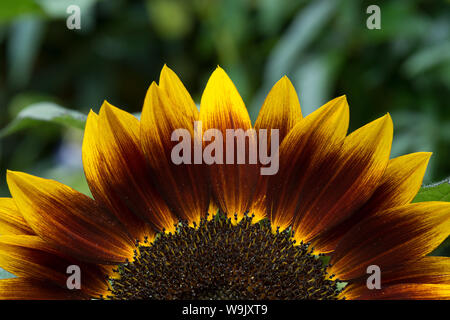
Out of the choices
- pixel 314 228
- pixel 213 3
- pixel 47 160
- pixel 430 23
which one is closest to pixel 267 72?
pixel 213 3

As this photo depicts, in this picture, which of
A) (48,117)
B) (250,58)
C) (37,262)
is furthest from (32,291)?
(250,58)

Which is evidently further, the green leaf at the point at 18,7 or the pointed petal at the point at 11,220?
the green leaf at the point at 18,7

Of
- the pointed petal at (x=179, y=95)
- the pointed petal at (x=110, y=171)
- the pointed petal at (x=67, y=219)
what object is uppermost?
the pointed petal at (x=179, y=95)

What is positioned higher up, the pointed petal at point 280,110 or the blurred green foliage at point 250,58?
the blurred green foliage at point 250,58

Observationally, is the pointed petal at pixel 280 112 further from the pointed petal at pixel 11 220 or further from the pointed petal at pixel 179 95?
the pointed petal at pixel 11 220

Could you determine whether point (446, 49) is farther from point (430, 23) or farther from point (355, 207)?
point (355, 207)

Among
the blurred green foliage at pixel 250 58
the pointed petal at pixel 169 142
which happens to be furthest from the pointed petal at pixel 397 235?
the blurred green foliage at pixel 250 58

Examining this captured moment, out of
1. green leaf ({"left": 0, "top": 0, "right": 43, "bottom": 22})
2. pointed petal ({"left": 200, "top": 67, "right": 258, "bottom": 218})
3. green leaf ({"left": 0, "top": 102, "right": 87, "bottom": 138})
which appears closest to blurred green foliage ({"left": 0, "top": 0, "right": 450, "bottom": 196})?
green leaf ({"left": 0, "top": 0, "right": 43, "bottom": 22})

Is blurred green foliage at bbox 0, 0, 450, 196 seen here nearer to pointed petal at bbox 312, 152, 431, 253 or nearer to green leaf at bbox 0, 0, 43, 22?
green leaf at bbox 0, 0, 43, 22
